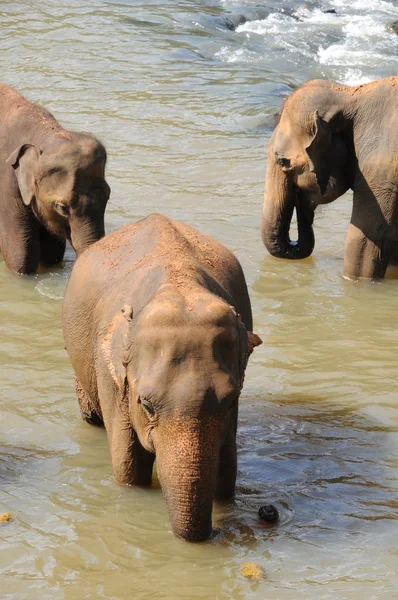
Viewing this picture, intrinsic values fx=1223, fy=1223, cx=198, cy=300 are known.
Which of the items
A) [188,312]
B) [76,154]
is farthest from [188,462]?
[76,154]

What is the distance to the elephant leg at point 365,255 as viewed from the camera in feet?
23.2

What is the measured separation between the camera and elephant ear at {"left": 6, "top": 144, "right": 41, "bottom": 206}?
6.89m

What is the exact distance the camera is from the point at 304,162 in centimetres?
698

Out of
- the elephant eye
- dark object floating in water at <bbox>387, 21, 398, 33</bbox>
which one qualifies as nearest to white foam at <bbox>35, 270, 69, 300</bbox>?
the elephant eye

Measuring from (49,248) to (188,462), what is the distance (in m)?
4.03

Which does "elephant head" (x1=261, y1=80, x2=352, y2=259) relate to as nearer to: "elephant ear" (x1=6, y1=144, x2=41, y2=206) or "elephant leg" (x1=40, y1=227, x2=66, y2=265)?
"elephant leg" (x1=40, y1=227, x2=66, y2=265)

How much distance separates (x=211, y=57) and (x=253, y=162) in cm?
489

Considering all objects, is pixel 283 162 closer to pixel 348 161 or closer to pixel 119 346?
pixel 348 161

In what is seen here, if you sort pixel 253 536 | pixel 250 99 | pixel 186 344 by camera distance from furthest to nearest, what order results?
pixel 250 99
pixel 253 536
pixel 186 344

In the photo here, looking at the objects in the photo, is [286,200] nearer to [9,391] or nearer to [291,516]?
[9,391]

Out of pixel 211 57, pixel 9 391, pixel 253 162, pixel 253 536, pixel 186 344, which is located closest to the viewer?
pixel 186 344

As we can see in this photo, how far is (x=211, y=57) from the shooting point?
14.4m

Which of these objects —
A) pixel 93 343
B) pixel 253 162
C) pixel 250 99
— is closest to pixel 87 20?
pixel 250 99

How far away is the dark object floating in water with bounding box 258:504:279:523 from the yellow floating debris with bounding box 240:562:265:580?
0.90 feet
